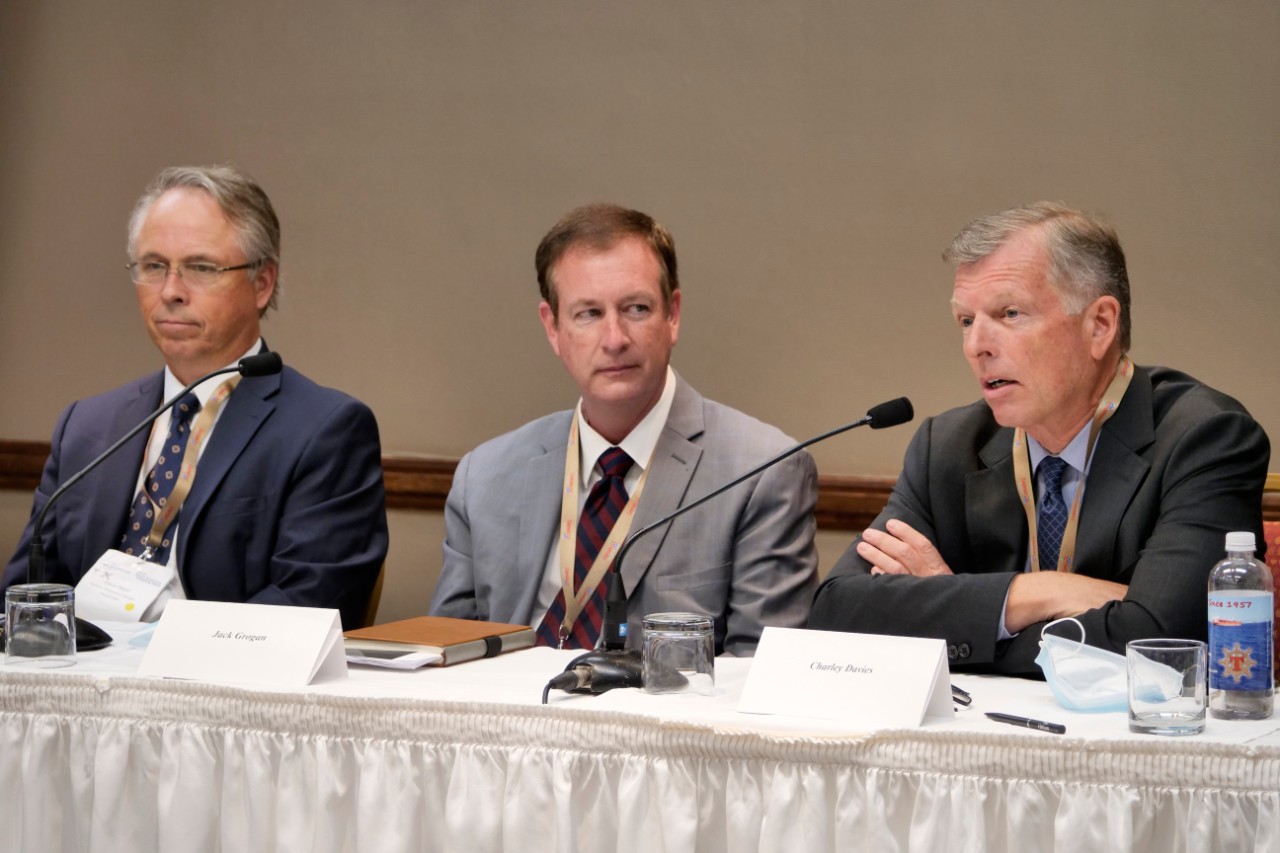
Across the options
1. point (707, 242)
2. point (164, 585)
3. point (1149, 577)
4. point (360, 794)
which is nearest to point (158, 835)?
point (360, 794)

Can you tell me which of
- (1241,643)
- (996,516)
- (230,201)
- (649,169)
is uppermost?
(649,169)

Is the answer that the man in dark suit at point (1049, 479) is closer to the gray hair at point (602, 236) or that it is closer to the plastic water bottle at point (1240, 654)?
the plastic water bottle at point (1240, 654)

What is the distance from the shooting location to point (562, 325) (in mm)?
3074

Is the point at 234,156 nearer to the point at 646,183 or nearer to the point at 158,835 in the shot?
the point at 646,183

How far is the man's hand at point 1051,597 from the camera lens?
235 cm

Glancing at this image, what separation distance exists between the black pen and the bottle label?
0.24 metres

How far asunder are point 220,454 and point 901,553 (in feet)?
5.05

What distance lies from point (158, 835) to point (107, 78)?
3.35m

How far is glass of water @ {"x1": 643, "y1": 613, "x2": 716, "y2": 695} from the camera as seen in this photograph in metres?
1.99

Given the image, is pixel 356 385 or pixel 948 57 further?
pixel 356 385

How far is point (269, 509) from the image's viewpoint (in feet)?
10.3

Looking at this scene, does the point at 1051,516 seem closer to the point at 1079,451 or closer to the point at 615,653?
the point at 1079,451

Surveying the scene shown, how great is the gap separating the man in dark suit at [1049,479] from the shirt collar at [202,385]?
5.06 feet

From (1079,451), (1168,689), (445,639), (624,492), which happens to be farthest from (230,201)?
(1168,689)
